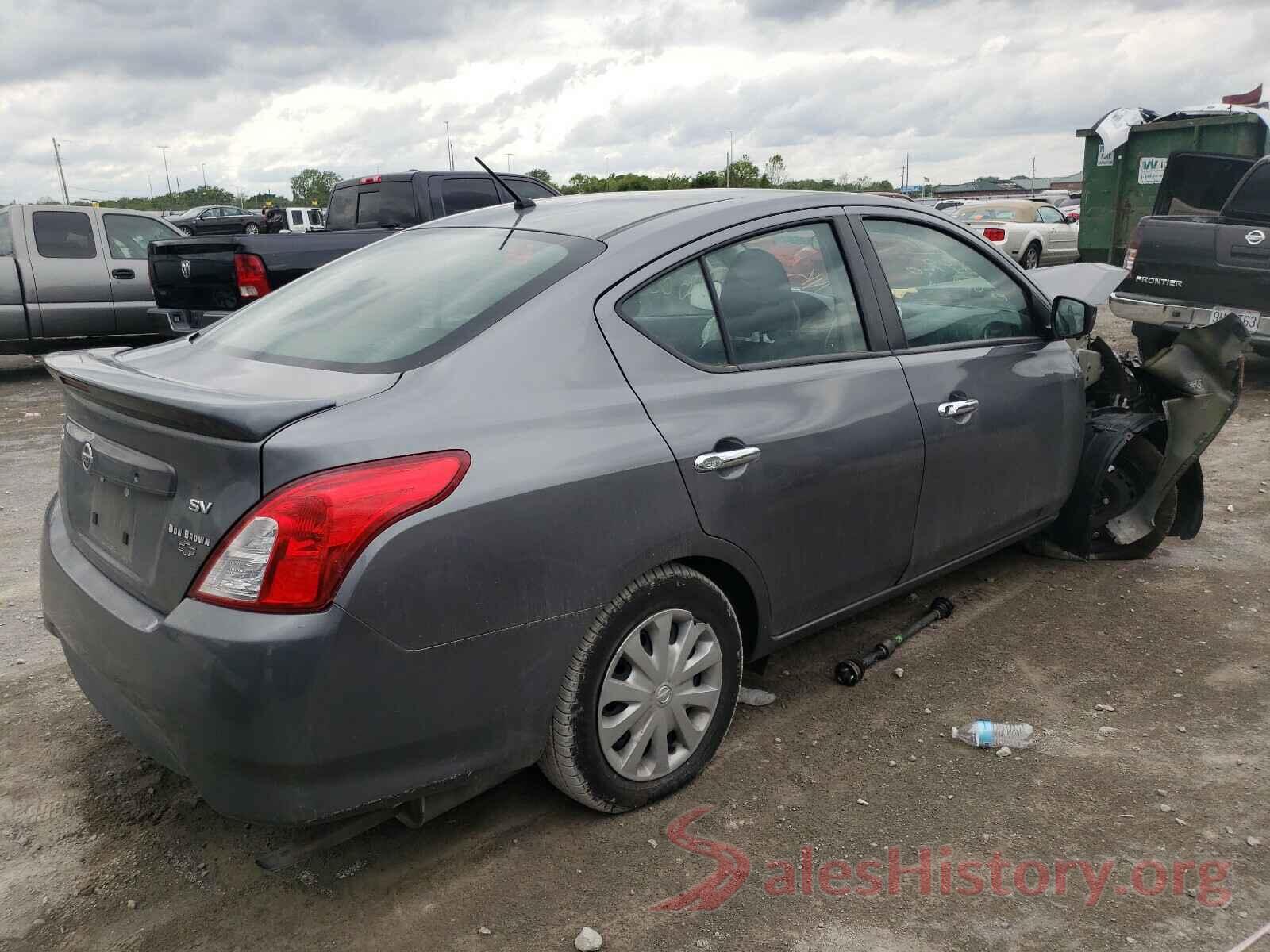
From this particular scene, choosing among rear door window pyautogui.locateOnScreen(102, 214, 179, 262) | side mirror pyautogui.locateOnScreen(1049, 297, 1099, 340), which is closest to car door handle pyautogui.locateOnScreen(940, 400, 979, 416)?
side mirror pyautogui.locateOnScreen(1049, 297, 1099, 340)

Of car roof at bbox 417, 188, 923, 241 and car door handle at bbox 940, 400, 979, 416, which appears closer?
car roof at bbox 417, 188, 923, 241

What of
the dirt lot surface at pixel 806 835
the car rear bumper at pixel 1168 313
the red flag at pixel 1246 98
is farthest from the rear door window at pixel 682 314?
the red flag at pixel 1246 98

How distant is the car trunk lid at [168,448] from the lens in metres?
2.13

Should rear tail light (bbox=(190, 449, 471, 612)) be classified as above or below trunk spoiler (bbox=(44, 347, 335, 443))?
below

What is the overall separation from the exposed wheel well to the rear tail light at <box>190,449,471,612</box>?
927 millimetres

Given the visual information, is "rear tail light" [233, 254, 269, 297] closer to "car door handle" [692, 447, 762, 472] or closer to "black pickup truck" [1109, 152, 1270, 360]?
"car door handle" [692, 447, 762, 472]

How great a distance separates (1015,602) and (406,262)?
287 centimetres

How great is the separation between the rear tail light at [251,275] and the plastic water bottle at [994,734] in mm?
6881

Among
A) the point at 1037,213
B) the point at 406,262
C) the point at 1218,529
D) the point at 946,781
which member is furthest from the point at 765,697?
the point at 1037,213

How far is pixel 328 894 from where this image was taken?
8.29ft

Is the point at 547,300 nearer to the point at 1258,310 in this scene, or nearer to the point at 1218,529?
the point at 1218,529

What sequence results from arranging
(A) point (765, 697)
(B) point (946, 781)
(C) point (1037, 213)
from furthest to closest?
(C) point (1037, 213)
(A) point (765, 697)
(B) point (946, 781)

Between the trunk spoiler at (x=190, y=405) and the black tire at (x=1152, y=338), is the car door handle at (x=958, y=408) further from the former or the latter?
the black tire at (x=1152, y=338)

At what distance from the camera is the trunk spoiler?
2.12 meters
